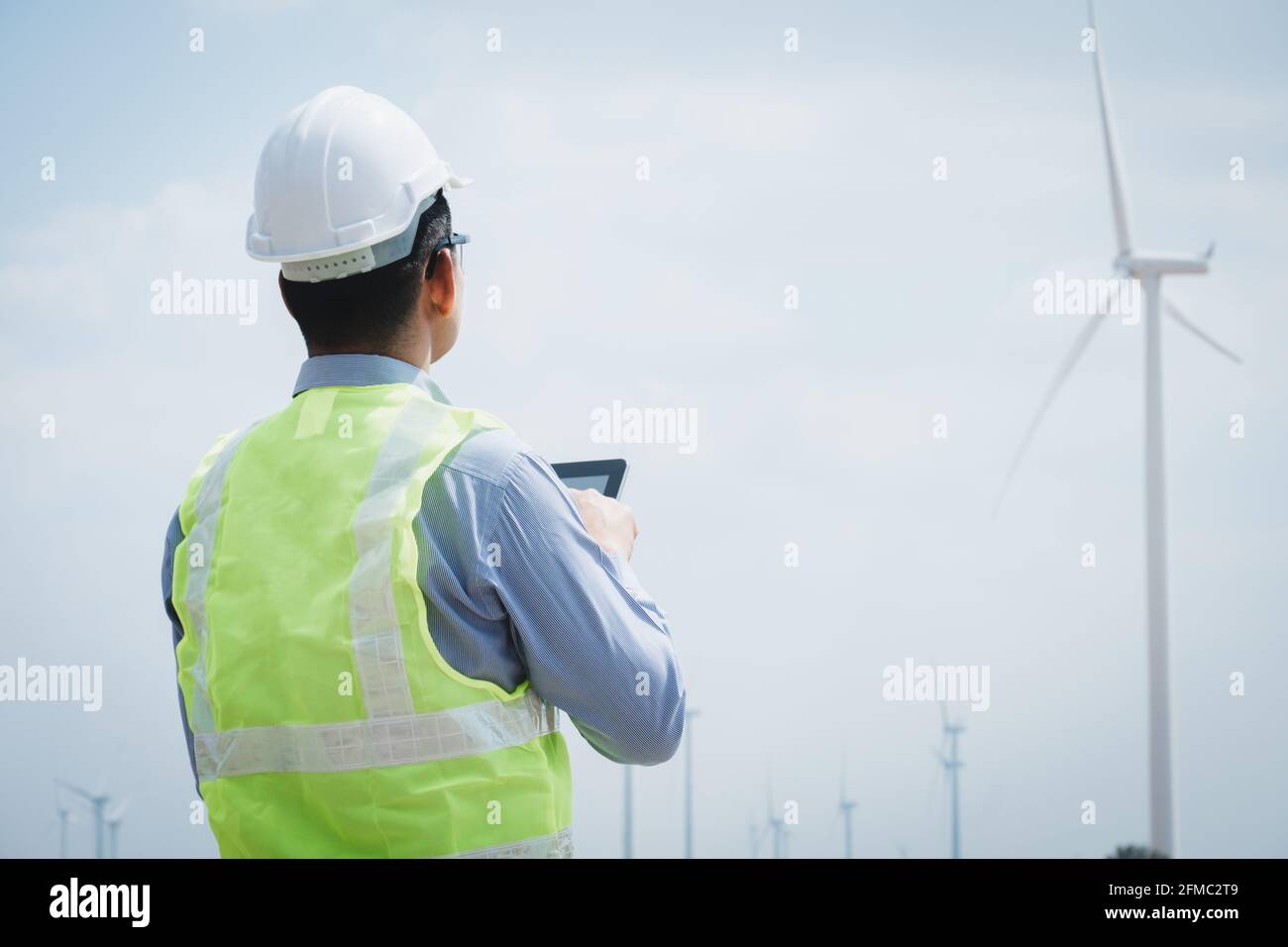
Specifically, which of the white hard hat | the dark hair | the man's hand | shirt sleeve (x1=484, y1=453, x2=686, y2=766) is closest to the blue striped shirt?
shirt sleeve (x1=484, y1=453, x2=686, y2=766)

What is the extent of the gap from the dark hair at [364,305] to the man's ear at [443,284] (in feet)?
0.12

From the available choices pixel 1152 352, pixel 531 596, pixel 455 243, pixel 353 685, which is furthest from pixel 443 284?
pixel 1152 352

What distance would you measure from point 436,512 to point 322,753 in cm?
60

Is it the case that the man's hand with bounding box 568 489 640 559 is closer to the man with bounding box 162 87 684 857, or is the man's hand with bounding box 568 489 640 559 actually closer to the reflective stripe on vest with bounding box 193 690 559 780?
the man with bounding box 162 87 684 857

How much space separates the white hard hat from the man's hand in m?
0.77

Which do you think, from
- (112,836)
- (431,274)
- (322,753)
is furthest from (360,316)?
(112,836)

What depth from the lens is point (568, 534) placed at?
3076mm

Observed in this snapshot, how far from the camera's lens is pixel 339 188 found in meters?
3.34

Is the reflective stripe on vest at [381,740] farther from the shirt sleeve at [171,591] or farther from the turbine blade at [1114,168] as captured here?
the turbine blade at [1114,168]

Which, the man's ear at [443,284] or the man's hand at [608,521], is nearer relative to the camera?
the man's hand at [608,521]

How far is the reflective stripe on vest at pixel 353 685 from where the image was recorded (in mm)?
2965

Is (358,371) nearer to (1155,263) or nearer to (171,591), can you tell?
(171,591)

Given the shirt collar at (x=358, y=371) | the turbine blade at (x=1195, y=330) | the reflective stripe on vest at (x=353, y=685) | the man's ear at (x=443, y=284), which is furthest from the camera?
the turbine blade at (x=1195, y=330)

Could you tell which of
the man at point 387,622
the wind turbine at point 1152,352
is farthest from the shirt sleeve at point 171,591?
the wind turbine at point 1152,352
